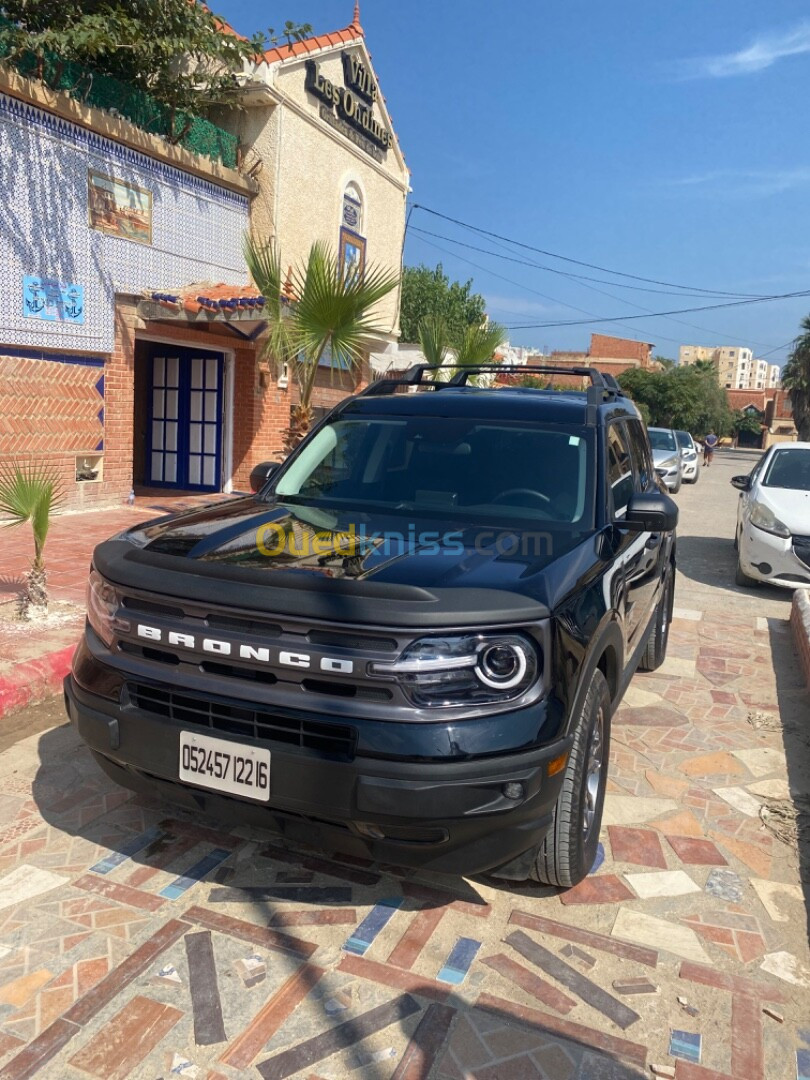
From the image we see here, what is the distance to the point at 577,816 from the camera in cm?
288

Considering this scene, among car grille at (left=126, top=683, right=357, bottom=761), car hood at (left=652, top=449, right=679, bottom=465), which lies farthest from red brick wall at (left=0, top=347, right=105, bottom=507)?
car hood at (left=652, top=449, right=679, bottom=465)

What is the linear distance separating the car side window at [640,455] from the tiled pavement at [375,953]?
182 cm

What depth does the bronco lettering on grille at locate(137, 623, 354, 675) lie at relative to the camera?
2.48m

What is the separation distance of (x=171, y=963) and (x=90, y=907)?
452mm

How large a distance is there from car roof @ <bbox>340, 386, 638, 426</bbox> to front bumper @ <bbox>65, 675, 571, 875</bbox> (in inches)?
75.3

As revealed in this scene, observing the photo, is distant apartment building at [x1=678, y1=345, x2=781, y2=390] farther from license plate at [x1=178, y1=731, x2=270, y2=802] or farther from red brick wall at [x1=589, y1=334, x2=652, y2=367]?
license plate at [x1=178, y1=731, x2=270, y2=802]

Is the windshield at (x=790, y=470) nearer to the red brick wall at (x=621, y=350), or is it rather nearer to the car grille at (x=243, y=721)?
the car grille at (x=243, y=721)

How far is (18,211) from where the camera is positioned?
938cm

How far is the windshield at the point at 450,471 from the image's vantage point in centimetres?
364

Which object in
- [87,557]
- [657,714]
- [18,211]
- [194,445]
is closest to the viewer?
[657,714]

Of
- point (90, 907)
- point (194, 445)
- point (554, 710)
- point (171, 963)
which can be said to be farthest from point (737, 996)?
point (194, 445)

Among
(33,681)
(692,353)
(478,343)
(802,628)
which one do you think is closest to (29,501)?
(33,681)

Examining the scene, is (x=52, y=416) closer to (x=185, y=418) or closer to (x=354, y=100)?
(x=185, y=418)

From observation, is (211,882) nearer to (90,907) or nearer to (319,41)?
(90,907)
